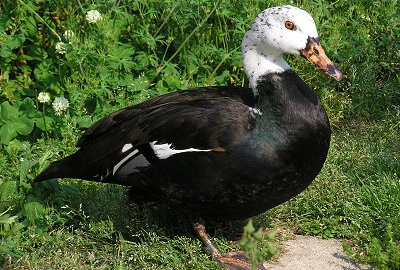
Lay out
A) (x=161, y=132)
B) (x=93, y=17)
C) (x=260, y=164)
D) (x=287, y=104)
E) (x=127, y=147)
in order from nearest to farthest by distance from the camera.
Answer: (x=260, y=164), (x=287, y=104), (x=161, y=132), (x=127, y=147), (x=93, y=17)

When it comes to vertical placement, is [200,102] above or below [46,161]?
above

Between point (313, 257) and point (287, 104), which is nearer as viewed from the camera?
point (287, 104)

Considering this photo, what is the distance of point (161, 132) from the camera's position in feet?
15.5

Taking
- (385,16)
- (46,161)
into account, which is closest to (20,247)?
(46,161)

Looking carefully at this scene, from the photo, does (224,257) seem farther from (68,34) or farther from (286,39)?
(68,34)

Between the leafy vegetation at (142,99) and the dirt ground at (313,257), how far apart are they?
0.28ft

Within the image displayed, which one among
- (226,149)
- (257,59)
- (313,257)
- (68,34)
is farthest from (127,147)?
(68,34)

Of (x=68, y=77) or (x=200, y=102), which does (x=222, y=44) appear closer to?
(x=68, y=77)

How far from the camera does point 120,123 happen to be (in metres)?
5.02

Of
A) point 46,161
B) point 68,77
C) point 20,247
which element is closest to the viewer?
point 20,247

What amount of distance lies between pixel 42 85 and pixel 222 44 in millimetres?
1336

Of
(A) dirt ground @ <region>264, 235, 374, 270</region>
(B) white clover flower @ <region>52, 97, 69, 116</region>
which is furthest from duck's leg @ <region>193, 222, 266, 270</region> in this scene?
(B) white clover flower @ <region>52, 97, 69, 116</region>

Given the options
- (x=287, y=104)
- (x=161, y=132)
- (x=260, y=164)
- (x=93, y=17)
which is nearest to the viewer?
(x=260, y=164)

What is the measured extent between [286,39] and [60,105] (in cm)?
187
